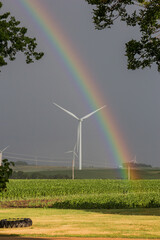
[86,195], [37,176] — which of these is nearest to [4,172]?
[86,195]

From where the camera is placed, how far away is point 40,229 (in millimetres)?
23766

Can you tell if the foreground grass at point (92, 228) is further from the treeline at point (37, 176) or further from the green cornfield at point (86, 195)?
the treeline at point (37, 176)

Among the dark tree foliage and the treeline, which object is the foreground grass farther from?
the treeline

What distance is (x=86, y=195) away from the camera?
4972cm

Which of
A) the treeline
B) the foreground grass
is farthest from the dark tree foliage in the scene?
the treeline

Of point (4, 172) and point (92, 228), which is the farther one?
point (92, 228)

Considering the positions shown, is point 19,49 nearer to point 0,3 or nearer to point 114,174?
point 0,3

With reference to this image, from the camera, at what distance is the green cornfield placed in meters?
39.5

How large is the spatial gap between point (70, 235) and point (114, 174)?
126073 mm

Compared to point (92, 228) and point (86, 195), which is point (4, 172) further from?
point (86, 195)

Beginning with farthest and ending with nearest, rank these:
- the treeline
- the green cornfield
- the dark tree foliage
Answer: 1. the treeline
2. the green cornfield
3. the dark tree foliage

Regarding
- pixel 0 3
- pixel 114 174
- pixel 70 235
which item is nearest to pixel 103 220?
pixel 70 235

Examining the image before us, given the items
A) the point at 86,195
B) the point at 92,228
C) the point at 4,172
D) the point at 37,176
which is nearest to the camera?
the point at 4,172

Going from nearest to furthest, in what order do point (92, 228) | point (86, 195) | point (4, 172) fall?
point (4, 172), point (92, 228), point (86, 195)
